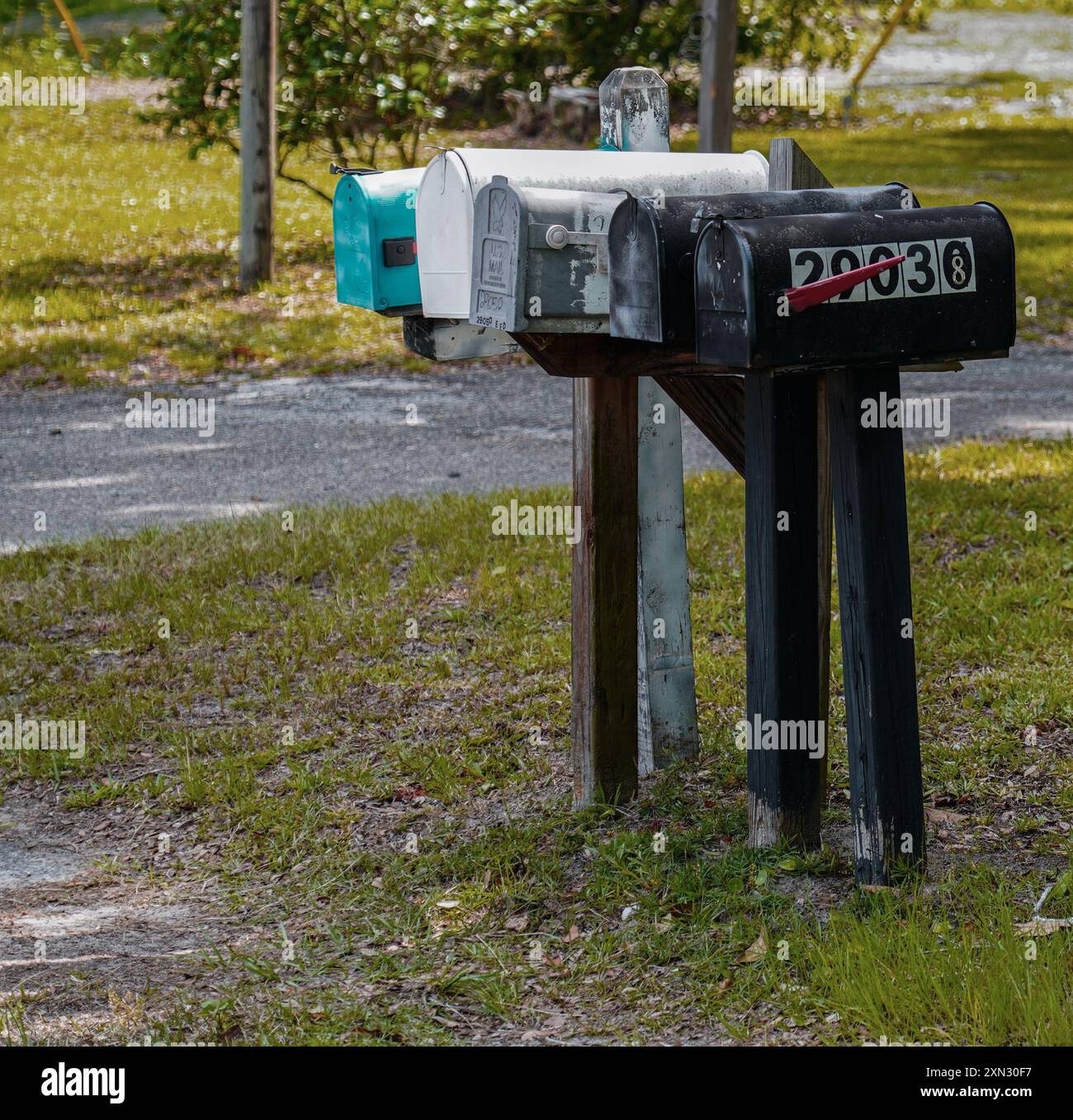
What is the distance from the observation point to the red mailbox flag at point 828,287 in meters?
2.67

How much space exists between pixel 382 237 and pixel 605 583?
104 cm

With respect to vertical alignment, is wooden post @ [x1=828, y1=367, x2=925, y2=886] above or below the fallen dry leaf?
above

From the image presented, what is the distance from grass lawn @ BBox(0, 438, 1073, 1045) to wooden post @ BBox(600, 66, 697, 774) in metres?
0.18

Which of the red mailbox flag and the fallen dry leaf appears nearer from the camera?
the red mailbox flag

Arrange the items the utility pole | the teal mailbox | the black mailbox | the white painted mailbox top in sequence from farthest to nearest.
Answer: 1. the utility pole
2. the teal mailbox
3. the white painted mailbox top
4. the black mailbox

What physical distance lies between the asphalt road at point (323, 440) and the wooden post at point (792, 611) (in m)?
3.79

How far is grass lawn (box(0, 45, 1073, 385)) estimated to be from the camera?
389 inches

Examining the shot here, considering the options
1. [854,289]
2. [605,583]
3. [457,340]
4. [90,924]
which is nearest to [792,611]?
[605,583]

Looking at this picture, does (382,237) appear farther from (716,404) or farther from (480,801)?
(480,801)

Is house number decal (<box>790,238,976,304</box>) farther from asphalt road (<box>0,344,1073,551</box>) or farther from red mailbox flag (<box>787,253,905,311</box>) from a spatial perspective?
asphalt road (<box>0,344,1073,551</box>)

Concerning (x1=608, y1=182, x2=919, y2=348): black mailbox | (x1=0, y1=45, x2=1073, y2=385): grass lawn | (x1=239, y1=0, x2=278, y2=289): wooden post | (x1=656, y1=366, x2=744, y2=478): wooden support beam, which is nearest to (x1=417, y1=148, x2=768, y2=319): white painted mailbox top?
(x1=608, y1=182, x2=919, y2=348): black mailbox

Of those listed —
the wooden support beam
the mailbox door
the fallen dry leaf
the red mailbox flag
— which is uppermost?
the red mailbox flag

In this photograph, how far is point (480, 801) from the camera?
394 cm

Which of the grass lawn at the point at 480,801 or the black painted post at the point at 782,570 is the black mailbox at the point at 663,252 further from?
the grass lawn at the point at 480,801
